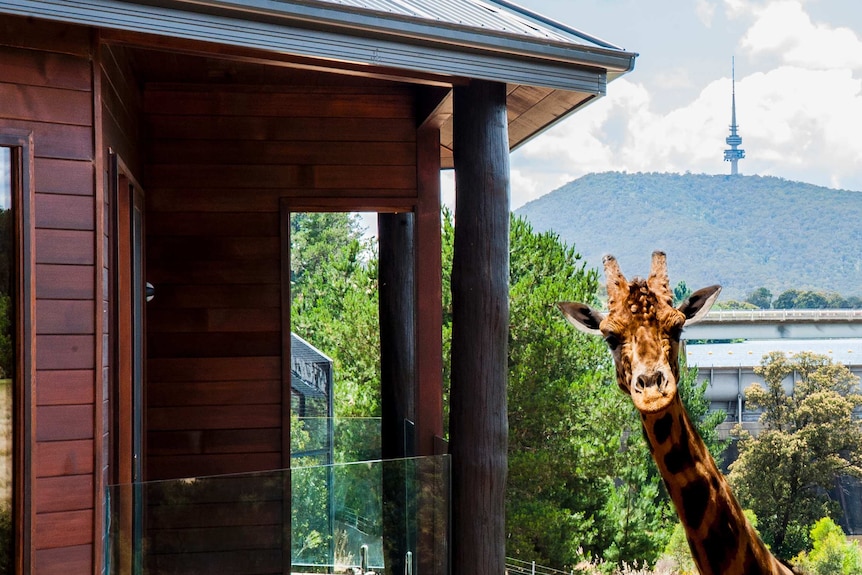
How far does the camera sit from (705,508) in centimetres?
383

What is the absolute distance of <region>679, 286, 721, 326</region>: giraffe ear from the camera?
3662mm

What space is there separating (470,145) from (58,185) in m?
2.04

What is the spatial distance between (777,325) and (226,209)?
47729 mm

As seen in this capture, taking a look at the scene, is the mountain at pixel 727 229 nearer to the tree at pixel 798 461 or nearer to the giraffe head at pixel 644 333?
the tree at pixel 798 461

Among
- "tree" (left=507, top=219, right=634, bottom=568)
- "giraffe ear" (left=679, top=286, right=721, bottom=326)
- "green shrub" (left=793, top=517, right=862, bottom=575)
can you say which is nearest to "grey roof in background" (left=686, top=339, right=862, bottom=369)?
"green shrub" (left=793, top=517, right=862, bottom=575)

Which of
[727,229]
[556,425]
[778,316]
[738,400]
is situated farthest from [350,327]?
[727,229]

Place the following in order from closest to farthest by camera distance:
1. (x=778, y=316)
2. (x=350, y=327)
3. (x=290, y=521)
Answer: (x=290, y=521) → (x=350, y=327) → (x=778, y=316)

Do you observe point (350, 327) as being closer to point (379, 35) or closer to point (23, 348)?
point (379, 35)

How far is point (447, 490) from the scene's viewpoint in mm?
5055

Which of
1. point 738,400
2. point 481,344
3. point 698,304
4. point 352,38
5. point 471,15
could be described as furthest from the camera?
point 738,400

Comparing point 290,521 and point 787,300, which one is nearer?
point 290,521

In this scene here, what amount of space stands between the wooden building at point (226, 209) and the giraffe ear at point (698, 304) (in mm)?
1388

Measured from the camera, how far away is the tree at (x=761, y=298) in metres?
85.7

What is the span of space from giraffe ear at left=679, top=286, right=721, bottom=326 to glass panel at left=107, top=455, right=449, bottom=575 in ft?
5.77
